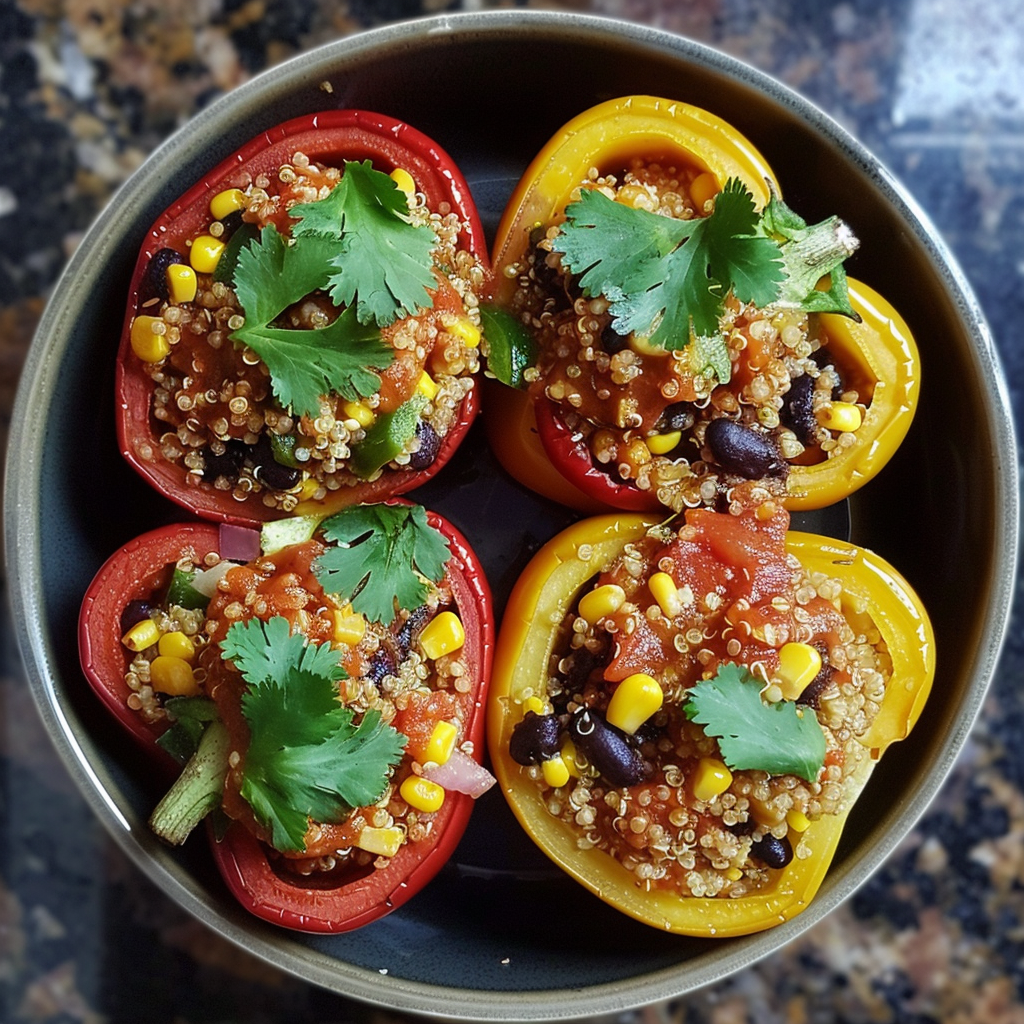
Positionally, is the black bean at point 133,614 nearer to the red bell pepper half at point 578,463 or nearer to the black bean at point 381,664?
the black bean at point 381,664

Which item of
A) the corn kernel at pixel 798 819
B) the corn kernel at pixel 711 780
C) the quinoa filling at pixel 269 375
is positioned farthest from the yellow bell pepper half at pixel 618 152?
the corn kernel at pixel 798 819

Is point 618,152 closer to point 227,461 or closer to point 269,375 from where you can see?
point 269,375

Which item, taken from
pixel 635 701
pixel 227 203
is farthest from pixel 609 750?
pixel 227 203

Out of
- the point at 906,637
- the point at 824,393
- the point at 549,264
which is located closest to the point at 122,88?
the point at 549,264

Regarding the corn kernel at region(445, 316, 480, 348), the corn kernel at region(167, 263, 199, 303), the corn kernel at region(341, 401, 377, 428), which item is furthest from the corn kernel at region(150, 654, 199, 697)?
the corn kernel at region(445, 316, 480, 348)

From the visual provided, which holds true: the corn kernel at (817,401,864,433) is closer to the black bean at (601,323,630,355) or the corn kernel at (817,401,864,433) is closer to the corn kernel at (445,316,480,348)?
the black bean at (601,323,630,355)

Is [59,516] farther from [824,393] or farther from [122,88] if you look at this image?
[824,393]

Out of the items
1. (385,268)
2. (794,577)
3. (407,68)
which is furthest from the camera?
(407,68)
